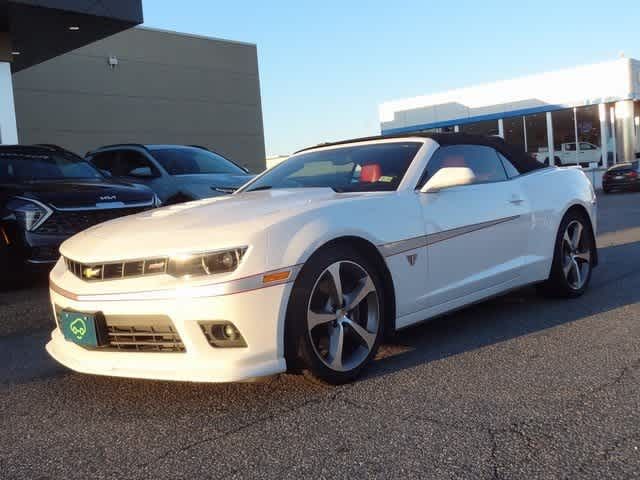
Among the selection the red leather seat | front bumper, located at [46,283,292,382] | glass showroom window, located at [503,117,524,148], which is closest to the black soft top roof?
the red leather seat

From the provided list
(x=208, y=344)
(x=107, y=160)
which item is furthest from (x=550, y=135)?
(x=208, y=344)

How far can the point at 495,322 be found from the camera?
4.86 meters

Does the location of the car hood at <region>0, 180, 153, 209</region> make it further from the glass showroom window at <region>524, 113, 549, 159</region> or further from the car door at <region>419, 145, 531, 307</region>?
the glass showroom window at <region>524, 113, 549, 159</region>

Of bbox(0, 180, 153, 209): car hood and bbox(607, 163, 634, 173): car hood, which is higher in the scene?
bbox(0, 180, 153, 209): car hood

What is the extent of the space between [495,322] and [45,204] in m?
4.29

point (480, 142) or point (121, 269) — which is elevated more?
point (480, 142)

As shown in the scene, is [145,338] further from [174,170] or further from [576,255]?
[174,170]

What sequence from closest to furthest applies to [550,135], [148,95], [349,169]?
[349,169] < [148,95] < [550,135]

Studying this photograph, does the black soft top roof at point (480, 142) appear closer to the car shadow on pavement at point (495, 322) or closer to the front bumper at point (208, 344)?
the car shadow on pavement at point (495, 322)

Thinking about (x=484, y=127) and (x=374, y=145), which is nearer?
(x=374, y=145)

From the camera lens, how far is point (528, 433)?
9.37 feet

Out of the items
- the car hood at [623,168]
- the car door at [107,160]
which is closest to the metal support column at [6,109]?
the car door at [107,160]

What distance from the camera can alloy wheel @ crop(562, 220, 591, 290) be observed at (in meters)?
5.45

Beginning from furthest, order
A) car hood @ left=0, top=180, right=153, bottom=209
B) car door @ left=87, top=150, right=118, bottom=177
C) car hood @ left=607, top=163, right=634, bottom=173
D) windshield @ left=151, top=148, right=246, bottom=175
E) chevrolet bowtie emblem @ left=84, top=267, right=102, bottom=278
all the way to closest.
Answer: car hood @ left=607, top=163, right=634, bottom=173 < car door @ left=87, top=150, right=118, bottom=177 < windshield @ left=151, top=148, right=246, bottom=175 < car hood @ left=0, top=180, right=153, bottom=209 < chevrolet bowtie emblem @ left=84, top=267, right=102, bottom=278
